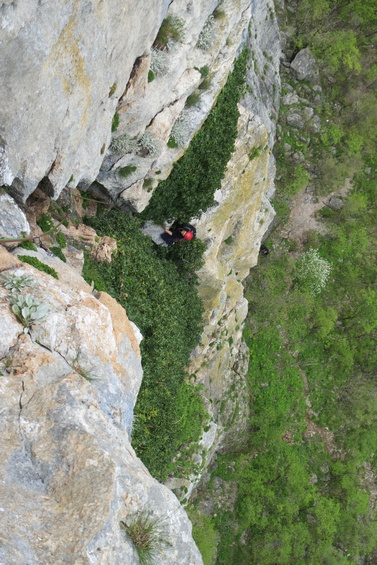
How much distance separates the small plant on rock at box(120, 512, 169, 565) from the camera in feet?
23.2

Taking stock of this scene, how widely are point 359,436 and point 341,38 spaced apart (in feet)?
73.3

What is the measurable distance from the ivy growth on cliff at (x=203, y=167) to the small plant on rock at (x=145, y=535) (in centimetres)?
946

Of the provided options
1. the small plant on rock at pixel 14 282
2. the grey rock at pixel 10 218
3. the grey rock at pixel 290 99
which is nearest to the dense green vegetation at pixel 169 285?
the grey rock at pixel 10 218

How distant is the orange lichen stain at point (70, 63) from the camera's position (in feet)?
24.9

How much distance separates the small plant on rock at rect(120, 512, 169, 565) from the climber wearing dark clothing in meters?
9.64

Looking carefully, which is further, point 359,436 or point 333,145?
point 333,145

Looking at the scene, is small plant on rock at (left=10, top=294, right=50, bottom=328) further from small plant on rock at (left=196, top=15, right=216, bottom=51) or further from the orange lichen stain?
small plant on rock at (left=196, top=15, right=216, bottom=51)

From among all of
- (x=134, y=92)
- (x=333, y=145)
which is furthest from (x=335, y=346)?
(x=134, y=92)

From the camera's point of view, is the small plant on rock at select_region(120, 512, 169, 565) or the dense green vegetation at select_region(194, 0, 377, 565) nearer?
the small plant on rock at select_region(120, 512, 169, 565)

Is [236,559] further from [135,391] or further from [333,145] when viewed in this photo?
[333,145]

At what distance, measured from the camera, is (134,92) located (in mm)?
10781

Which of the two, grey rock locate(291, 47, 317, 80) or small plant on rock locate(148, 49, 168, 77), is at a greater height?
grey rock locate(291, 47, 317, 80)

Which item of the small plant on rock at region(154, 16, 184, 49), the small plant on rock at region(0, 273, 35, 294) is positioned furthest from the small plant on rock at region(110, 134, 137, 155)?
the small plant on rock at region(0, 273, 35, 294)

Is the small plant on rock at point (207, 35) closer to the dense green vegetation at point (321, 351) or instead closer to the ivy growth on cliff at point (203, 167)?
the ivy growth on cliff at point (203, 167)
